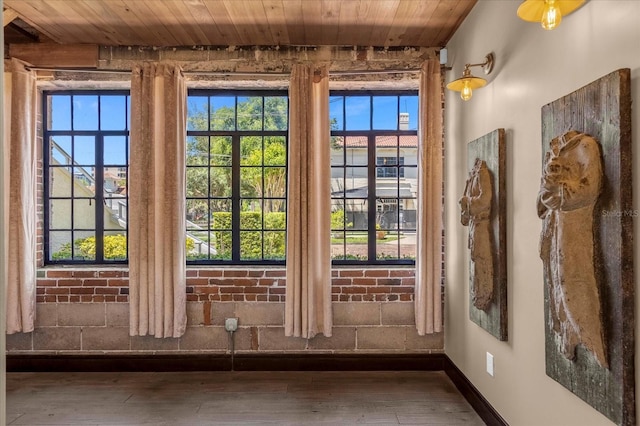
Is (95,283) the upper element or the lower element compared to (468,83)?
lower

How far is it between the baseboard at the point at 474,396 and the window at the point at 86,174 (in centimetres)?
304

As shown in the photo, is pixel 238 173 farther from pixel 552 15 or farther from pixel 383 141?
pixel 552 15

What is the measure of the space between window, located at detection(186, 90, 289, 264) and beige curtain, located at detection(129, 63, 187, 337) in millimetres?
356

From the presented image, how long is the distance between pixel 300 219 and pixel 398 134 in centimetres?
125

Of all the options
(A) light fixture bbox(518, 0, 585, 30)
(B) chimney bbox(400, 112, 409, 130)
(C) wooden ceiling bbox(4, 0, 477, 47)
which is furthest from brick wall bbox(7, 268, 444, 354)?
(A) light fixture bbox(518, 0, 585, 30)

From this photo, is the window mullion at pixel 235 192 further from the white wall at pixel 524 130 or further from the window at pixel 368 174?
the white wall at pixel 524 130

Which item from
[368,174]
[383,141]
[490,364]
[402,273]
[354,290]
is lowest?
[490,364]

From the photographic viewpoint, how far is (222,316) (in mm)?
3332

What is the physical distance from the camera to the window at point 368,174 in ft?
11.7

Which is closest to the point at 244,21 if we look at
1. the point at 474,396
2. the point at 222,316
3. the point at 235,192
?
the point at 235,192

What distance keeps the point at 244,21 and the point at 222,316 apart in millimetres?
2400

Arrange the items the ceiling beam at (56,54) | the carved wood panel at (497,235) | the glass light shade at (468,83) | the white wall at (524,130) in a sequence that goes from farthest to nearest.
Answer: the ceiling beam at (56,54) < the glass light shade at (468,83) < the carved wood panel at (497,235) < the white wall at (524,130)

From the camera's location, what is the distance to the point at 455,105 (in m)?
3.04

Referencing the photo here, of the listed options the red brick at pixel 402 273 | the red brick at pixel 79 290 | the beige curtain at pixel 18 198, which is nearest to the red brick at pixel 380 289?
the red brick at pixel 402 273
